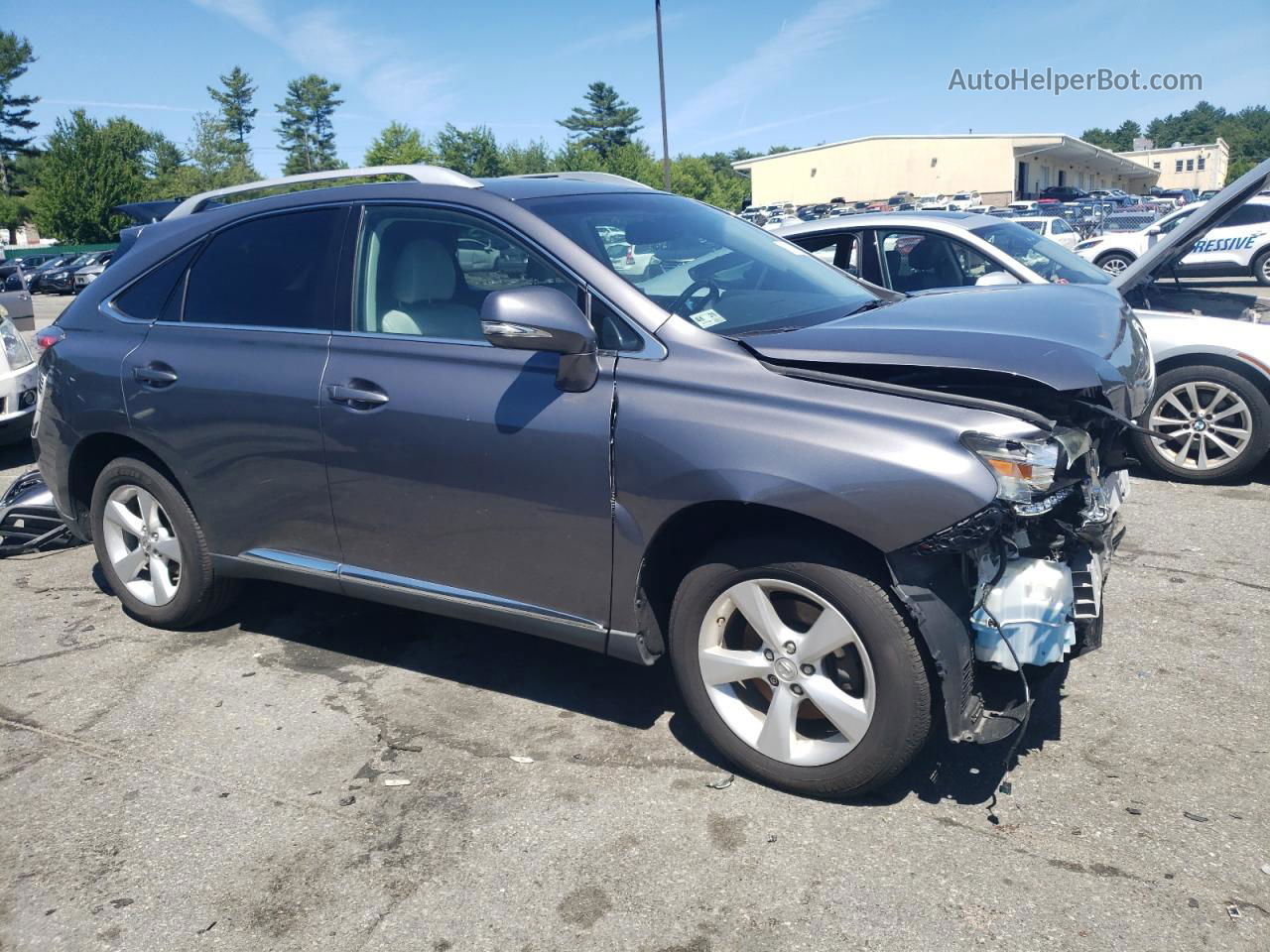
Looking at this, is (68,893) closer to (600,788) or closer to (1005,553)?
(600,788)

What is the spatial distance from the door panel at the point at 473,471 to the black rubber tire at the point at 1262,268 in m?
20.5

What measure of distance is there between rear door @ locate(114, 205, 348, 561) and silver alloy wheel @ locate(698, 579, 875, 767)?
1594 mm

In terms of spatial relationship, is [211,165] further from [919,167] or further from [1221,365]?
[1221,365]

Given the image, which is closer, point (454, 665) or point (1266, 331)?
point (454, 665)

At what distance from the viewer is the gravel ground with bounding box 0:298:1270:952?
2.59 m

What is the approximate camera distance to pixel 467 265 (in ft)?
12.1

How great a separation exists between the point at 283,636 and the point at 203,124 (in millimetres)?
78050

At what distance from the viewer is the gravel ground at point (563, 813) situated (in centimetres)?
259

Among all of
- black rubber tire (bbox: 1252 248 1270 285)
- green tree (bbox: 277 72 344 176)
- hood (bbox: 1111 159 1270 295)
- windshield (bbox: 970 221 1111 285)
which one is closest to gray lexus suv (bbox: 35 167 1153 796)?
hood (bbox: 1111 159 1270 295)

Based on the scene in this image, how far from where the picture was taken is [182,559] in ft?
14.3

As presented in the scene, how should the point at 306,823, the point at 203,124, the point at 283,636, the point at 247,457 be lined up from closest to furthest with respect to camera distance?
1. the point at 306,823
2. the point at 247,457
3. the point at 283,636
4. the point at 203,124

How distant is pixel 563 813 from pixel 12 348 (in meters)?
7.03

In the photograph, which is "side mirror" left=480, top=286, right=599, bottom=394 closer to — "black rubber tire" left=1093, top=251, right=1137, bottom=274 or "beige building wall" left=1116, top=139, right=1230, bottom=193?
"black rubber tire" left=1093, top=251, right=1137, bottom=274

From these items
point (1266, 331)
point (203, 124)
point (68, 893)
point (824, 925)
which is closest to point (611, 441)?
point (824, 925)
